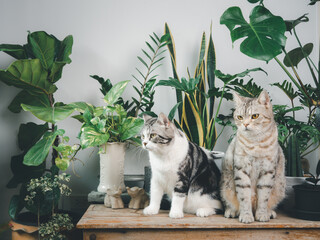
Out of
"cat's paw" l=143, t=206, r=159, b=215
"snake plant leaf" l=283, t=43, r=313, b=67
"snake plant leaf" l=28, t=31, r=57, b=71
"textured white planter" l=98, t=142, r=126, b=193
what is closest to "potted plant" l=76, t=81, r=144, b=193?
"textured white planter" l=98, t=142, r=126, b=193

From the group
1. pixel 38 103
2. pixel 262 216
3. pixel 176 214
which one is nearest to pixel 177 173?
pixel 176 214

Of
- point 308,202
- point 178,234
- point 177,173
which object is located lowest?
point 178,234

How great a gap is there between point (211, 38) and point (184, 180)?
1.03 m

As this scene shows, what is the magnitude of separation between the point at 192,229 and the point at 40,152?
849mm

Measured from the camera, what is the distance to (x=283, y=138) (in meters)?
1.61

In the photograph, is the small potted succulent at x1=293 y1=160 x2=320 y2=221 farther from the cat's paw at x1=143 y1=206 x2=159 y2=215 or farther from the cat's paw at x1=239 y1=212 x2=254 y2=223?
the cat's paw at x1=143 y1=206 x2=159 y2=215

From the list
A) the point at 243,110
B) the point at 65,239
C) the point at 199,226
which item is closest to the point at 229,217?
the point at 199,226

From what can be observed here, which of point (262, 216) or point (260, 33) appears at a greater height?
point (260, 33)

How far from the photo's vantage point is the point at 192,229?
124 centimetres

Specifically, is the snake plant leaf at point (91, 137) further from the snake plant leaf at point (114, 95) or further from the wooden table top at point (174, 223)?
the wooden table top at point (174, 223)

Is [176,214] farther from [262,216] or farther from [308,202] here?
[308,202]

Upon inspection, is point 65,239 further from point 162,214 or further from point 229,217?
point 229,217

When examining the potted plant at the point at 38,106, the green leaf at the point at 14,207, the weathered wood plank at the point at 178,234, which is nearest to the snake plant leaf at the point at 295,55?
the weathered wood plank at the point at 178,234

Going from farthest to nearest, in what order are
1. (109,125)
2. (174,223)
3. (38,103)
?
(38,103)
(109,125)
(174,223)
